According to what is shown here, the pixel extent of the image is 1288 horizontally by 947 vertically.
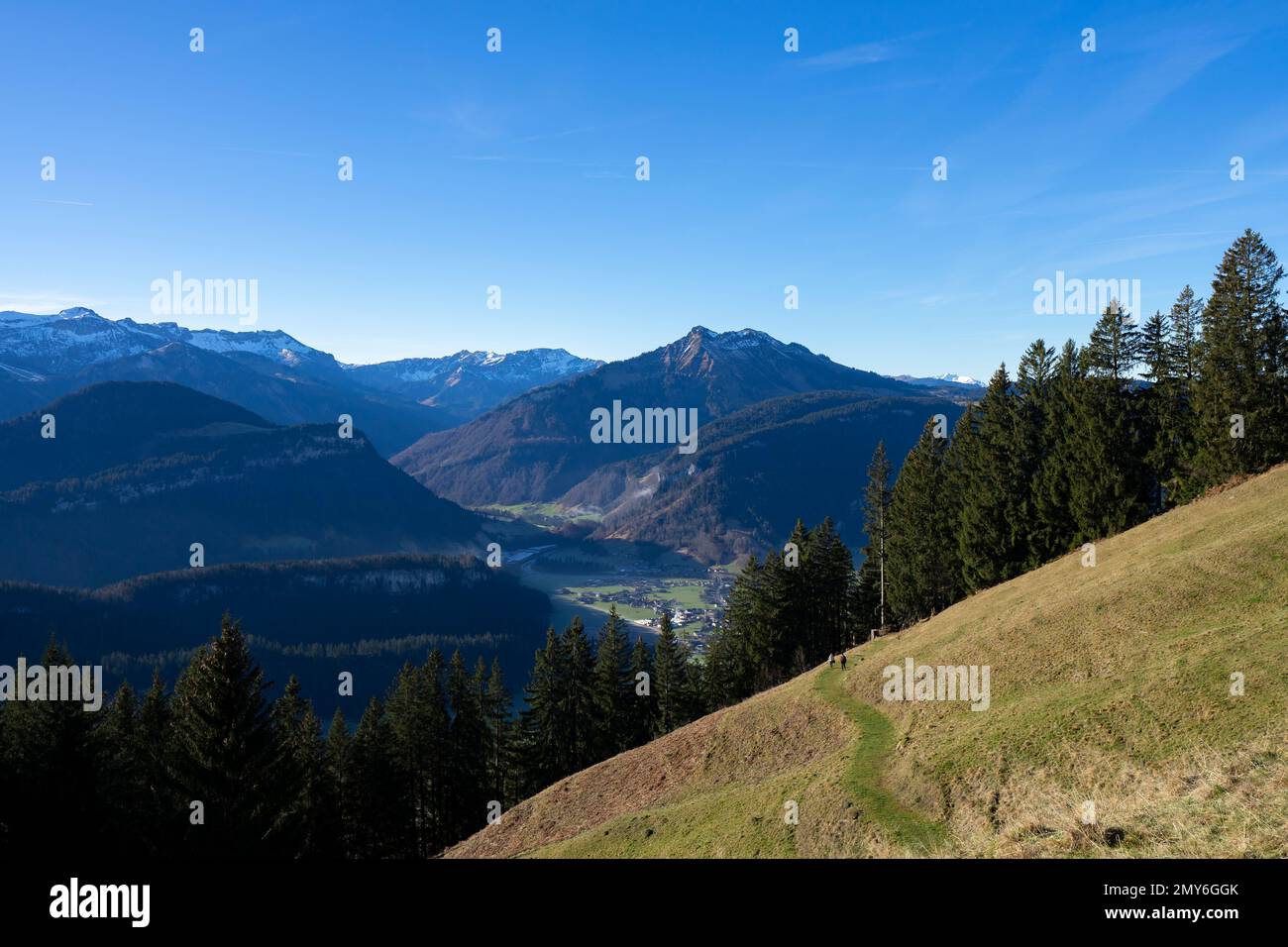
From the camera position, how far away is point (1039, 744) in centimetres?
2477

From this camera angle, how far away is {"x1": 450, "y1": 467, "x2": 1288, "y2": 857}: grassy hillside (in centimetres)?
1650

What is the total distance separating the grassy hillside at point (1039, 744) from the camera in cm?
1650

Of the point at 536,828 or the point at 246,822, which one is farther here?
the point at 536,828

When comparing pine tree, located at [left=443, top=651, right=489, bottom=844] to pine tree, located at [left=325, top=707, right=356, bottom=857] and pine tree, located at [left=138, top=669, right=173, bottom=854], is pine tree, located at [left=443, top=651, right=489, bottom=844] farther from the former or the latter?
pine tree, located at [left=138, top=669, right=173, bottom=854]

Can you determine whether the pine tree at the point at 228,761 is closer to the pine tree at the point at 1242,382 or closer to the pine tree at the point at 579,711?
the pine tree at the point at 579,711

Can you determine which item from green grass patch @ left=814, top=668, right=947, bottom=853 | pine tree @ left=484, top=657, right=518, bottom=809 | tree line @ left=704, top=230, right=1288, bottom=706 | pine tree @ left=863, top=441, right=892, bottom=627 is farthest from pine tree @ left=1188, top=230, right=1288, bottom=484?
pine tree @ left=484, top=657, right=518, bottom=809

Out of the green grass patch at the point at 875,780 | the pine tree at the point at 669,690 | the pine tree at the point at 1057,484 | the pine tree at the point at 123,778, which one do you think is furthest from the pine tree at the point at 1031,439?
the pine tree at the point at 123,778
